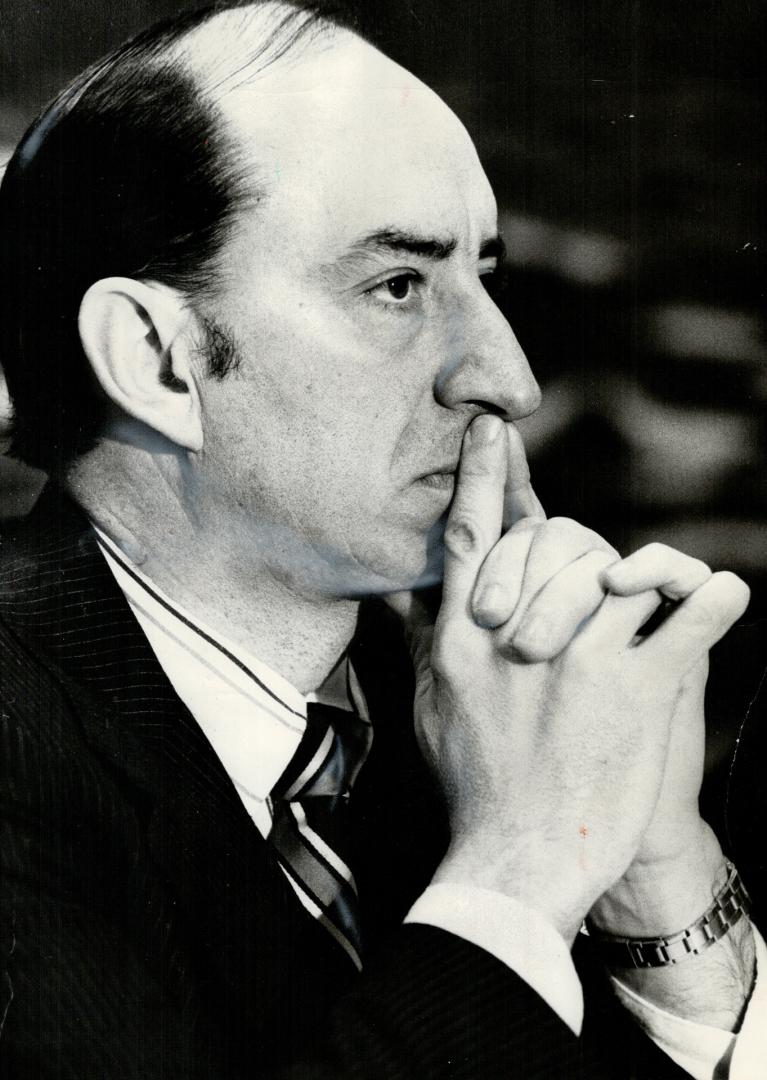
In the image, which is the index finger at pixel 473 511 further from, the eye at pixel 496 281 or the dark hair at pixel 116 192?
the dark hair at pixel 116 192

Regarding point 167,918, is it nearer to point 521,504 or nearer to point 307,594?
→ point 307,594

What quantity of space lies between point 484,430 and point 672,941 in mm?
582

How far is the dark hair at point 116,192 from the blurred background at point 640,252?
267 millimetres

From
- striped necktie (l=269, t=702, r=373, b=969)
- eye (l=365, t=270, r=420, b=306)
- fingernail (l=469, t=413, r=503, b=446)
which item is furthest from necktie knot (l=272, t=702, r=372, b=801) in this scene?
eye (l=365, t=270, r=420, b=306)

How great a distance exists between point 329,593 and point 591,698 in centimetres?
31

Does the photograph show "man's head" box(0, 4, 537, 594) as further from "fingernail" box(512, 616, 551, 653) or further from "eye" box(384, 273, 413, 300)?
"fingernail" box(512, 616, 551, 653)

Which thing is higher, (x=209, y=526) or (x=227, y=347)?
(x=227, y=347)

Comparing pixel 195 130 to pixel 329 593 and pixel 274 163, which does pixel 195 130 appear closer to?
pixel 274 163

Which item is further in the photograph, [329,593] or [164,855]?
[329,593]

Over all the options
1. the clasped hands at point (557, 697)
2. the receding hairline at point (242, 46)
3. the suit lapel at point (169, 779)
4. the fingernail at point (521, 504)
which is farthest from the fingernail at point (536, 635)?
the receding hairline at point (242, 46)

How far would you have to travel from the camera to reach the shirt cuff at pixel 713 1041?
120 cm

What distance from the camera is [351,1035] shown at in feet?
3.12

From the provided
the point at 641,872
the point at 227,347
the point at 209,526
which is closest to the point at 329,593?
the point at 209,526

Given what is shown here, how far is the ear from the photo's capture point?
1.18 metres
